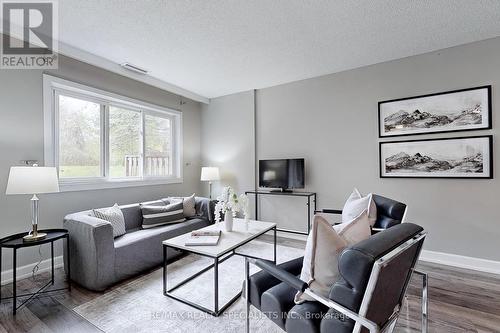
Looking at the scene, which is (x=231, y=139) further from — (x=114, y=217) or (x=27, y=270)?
(x=27, y=270)

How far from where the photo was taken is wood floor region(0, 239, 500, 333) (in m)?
1.73

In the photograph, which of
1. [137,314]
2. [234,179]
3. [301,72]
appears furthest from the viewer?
[234,179]

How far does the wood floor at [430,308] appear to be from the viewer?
5.69 ft

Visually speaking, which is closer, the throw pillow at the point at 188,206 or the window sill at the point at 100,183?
the window sill at the point at 100,183

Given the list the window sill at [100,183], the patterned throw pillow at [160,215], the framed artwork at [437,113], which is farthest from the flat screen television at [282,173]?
the window sill at [100,183]

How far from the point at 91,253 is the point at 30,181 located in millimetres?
827

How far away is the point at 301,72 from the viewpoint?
140 inches

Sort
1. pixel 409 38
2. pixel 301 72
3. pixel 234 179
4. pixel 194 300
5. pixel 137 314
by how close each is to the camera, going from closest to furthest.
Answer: pixel 137 314 → pixel 194 300 → pixel 409 38 → pixel 301 72 → pixel 234 179

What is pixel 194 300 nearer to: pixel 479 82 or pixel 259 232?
pixel 259 232

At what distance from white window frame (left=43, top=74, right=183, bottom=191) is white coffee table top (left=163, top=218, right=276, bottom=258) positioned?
5.57ft

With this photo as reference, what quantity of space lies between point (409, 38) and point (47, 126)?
14.2 feet

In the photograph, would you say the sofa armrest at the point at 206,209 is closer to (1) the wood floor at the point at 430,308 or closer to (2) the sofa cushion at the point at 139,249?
(2) the sofa cushion at the point at 139,249

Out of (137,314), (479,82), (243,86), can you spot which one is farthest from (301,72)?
(137,314)

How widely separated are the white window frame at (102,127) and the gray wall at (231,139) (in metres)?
0.63
